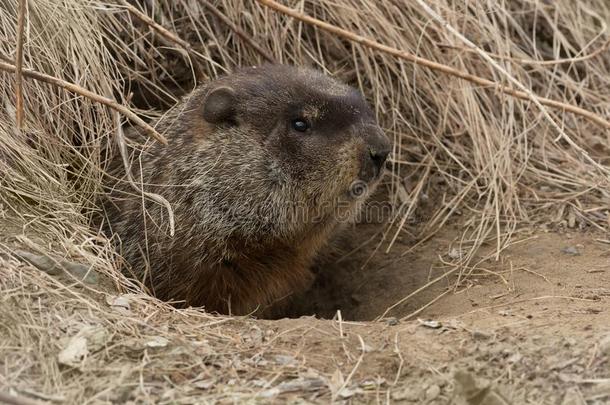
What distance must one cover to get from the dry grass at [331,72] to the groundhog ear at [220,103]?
460 mm

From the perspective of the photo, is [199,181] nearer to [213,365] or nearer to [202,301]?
[202,301]

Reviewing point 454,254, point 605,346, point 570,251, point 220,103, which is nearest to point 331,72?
point 220,103

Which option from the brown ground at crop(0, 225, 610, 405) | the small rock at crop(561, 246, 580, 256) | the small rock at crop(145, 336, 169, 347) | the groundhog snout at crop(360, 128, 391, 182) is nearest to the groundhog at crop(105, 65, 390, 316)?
the groundhog snout at crop(360, 128, 391, 182)

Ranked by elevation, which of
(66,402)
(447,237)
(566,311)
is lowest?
(447,237)

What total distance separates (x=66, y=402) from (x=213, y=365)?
621mm

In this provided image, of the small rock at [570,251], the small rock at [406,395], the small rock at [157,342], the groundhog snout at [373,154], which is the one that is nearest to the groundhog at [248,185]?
the groundhog snout at [373,154]

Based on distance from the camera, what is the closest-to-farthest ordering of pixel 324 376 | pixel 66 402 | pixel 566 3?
pixel 66 402
pixel 324 376
pixel 566 3

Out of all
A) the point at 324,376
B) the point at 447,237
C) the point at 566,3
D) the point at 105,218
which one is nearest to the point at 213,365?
the point at 324,376

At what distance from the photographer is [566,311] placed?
4.07 meters

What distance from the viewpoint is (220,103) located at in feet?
15.8

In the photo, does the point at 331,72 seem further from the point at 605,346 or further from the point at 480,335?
the point at 605,346

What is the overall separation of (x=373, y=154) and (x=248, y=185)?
0.71 m

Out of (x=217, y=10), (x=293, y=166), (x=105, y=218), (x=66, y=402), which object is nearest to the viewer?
(x=66, y=402)

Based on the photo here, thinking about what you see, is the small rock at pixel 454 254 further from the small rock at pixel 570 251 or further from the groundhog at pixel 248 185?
the groundhog at pixel 248 185
